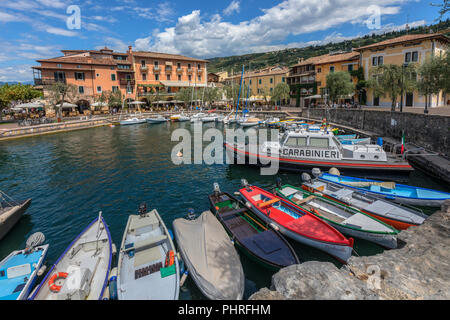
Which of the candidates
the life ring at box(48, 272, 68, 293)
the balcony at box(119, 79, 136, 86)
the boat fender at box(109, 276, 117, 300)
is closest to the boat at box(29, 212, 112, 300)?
the life ring at box(48, 272, 68, 293)

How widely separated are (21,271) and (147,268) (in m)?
4.51

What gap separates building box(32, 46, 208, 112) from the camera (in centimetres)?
5762

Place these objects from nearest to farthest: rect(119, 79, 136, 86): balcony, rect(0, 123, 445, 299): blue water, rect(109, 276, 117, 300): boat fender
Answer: rect(109, 276, 117, 300): boat fender, rect(0, 123, 445, 299): blue water, rect(119, 79, 136, 86): balcony

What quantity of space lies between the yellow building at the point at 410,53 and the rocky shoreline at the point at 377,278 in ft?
143

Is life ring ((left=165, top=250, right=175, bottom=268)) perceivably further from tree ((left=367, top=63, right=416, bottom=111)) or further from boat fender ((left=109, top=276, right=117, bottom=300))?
tree ((left=367, top=63, right=416, bottom=111))

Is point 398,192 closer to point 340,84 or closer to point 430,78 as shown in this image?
point 430,78

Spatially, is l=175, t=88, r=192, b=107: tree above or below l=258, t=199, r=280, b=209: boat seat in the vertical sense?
above

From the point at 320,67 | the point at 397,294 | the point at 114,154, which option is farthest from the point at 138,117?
the point at 397,294

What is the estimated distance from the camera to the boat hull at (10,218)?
1195 centimetres

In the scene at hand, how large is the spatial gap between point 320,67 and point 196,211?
5811 centimetres

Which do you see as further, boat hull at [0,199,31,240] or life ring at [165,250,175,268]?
boat hull at [0,199,31,240]

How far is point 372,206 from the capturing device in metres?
12.2

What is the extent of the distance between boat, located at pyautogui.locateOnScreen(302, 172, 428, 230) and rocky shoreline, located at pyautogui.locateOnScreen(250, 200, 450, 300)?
239 inches

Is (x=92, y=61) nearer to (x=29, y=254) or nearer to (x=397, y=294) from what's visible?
(x=29, y=254)
